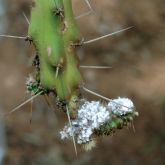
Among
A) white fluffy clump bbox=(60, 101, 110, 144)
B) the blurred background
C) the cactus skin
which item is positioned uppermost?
the blurred background

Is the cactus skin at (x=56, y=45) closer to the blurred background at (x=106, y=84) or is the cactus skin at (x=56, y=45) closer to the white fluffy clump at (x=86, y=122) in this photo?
the white fluffy clump at (x=86, y=122)

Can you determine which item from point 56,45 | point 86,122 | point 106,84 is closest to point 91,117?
point 86,122

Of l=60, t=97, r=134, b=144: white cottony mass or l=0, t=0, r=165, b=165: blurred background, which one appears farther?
l=0, t=0, r=165, b=165: blurred background

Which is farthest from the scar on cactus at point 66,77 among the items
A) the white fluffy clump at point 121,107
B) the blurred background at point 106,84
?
the blurred background at point 106,84

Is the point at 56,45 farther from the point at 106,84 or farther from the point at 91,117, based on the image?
the point at 106,84

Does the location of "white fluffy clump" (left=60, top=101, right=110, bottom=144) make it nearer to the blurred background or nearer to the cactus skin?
the cactus skin

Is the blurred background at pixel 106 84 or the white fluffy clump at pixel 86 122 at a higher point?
the blurred background at pixel 106 84

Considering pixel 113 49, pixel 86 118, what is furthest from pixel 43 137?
pixel 86 118

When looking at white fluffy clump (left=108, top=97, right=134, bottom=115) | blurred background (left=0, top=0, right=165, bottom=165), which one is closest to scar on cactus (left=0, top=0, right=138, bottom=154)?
white fluffy clump (left=108, top=97, right=134, bottom=115)
